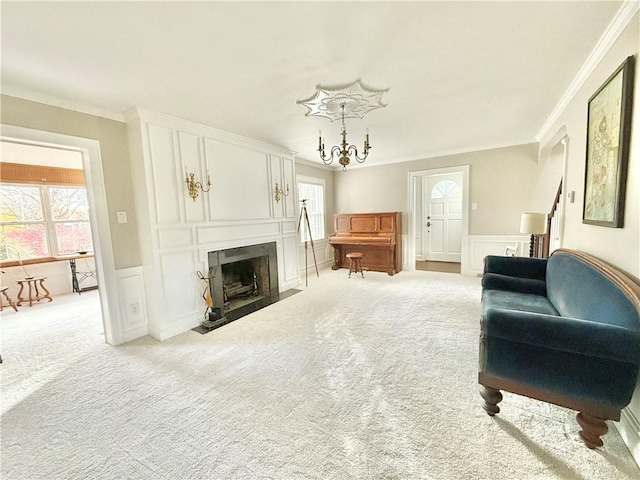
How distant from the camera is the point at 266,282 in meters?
4.19

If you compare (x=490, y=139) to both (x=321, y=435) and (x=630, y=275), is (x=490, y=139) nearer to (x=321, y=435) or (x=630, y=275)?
(x=630, y=275)

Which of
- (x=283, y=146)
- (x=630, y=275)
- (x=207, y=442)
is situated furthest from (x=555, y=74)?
(x=207, y=442)

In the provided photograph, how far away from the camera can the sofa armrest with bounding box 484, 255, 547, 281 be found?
2706 mm

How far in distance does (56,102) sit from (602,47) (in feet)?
14.4

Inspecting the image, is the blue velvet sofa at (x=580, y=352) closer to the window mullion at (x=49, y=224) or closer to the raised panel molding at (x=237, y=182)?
the raised panel molding at (x=237, y=182)

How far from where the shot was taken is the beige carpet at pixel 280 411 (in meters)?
1.33

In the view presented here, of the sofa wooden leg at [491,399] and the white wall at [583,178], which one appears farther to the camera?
the sofa wooden leg at [491,399]

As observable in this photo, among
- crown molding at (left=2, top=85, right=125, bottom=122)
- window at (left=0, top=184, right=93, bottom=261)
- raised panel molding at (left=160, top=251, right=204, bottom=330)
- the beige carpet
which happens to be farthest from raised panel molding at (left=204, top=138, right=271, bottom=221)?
window at (left=0, top=184, right=93, bottom=261)

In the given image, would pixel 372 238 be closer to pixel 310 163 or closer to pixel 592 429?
pixel 310 163

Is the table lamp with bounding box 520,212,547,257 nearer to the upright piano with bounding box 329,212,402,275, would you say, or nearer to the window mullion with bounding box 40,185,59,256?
the upright piano with bounding box 329,212,402,275

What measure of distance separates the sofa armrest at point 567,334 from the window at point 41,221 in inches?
242

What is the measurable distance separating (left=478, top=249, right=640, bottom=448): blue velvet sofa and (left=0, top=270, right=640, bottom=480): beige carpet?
253 mm

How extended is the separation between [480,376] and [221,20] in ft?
8.58

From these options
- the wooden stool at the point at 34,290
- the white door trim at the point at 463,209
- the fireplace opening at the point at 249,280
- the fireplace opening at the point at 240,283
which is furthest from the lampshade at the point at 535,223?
the wooden stool at the point at 34,290
